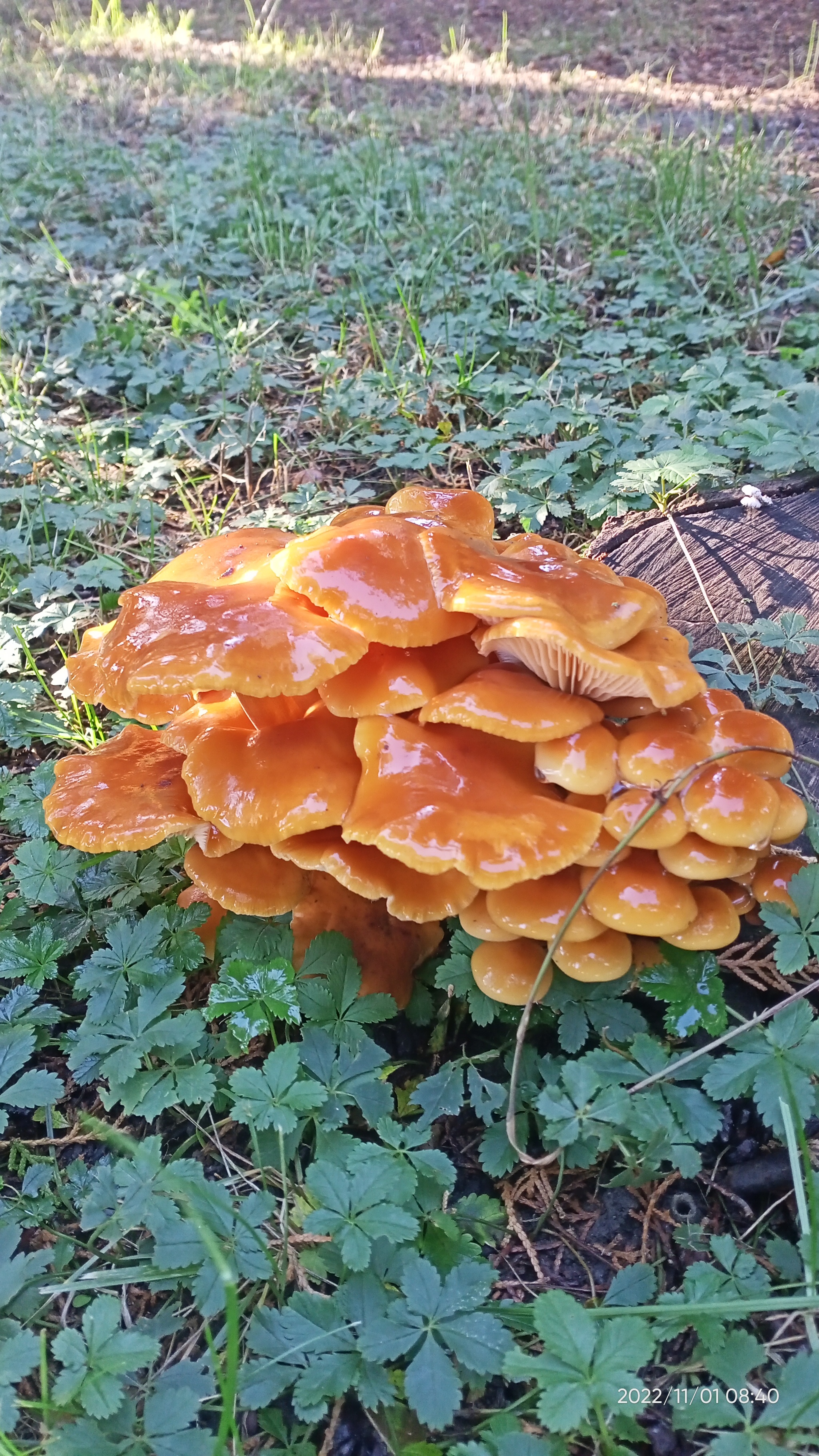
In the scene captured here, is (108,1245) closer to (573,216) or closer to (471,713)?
(471,713)

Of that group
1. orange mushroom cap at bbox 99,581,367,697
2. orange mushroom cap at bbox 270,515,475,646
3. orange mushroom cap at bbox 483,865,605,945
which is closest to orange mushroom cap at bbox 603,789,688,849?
orange mushroom cap at bbox 483,865,605,945

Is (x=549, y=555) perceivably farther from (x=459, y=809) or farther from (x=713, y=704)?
(x=459, y=809)

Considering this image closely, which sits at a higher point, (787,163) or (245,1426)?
(787,163)

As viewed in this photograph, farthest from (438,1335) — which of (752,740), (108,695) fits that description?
(108,695)

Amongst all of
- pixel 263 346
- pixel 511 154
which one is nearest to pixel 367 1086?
pixel 263 346

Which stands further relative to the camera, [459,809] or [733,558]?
[733,558]

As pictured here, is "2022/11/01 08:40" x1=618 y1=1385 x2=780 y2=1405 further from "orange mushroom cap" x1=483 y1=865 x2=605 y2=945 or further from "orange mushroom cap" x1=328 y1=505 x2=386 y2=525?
"orange mushroom cap" x1=328 y1=505 x2=386 y2=525
